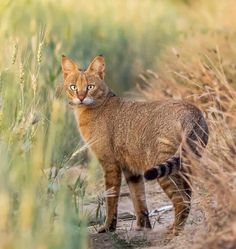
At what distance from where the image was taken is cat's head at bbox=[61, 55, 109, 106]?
6527mm

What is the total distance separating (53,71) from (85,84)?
6.43ft

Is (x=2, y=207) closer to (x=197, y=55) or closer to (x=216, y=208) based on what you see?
(x=216, y=208)

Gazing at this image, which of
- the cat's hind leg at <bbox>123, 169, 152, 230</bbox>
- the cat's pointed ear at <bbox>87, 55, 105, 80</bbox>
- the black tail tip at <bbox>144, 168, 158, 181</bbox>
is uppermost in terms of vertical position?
the cat's pointed ear at <bbox>87, 55, 105, 80</bbox>

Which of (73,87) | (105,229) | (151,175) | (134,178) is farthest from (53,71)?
(151,175)

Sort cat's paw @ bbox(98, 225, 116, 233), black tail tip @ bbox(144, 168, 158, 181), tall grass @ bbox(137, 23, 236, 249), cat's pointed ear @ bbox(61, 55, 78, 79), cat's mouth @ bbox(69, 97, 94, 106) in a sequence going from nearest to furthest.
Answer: tall grass @ bbox(137, 23, 236, 249) < black tail tip @ bbox(144, 168, 158, 181) < cat's paw @ bbox(98, 225, 116, 233) < cat's mouth @ bbox(69, 97, 94, 106) < cat's pointed ear @ bbox(61, 55, 78, 79)

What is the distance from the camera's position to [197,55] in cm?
964

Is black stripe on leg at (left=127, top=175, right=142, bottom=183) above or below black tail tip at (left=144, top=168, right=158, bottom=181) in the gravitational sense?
below

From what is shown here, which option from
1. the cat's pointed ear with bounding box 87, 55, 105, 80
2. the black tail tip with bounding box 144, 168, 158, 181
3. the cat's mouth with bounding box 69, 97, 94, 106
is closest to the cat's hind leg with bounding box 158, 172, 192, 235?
the black tail tip with bounding box 144, 168, 158, 181

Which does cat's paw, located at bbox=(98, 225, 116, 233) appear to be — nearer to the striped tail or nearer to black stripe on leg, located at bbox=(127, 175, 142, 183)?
black stripe on leg, located at bbox=(127, 175, 142, 183)

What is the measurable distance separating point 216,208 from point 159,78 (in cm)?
485

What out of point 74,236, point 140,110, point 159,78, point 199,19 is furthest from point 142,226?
point 199,19

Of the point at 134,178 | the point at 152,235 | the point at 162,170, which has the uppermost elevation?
the point at 162,170

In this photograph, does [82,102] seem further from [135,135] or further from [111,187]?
[111,187]

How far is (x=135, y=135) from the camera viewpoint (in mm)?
6230
